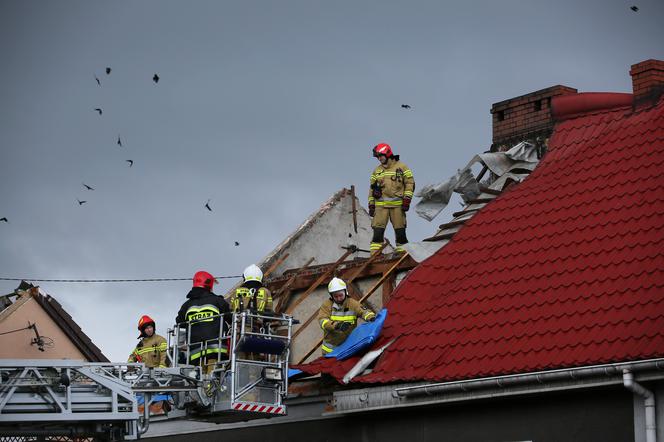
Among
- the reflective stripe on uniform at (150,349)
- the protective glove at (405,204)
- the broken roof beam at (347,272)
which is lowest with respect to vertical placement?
the reflective stripe on uniform at (150,349)

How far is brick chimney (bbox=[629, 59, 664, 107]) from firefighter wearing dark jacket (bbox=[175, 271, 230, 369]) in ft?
20.0

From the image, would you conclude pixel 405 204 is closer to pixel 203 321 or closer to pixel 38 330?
pixel 203 321

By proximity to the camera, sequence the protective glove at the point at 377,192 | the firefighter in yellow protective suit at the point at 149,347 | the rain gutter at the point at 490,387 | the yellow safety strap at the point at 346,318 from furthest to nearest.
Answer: the protective glove at the point at 377,192 < the firefighter in yellow protective suit at the point at 149,347 < the yellow safety strap at the point at 346,318 < the rain gutter at the point at 490,387

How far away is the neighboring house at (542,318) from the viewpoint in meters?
12.6

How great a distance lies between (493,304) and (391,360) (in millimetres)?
1394

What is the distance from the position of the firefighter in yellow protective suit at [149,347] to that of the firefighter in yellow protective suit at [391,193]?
149 inches

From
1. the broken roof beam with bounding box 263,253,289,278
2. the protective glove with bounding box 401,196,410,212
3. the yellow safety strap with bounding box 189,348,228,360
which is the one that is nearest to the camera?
the yellow safety strap with bounding box 189,348,228,360

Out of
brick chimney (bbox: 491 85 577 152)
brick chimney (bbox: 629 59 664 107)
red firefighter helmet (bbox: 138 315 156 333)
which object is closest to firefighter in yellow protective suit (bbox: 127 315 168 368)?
red firefighter helmet (bbox: 138 315 156 333)

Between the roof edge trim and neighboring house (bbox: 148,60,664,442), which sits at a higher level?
the roof edge trim

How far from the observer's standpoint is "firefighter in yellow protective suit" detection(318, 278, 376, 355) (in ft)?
51.3

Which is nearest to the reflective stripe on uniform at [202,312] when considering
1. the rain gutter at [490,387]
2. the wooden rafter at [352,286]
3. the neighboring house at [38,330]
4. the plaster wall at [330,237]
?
the rain gutter at [490,387]

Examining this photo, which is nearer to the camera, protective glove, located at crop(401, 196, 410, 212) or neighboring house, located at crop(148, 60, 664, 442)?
neighboring house, located at crop(148, 60, 664, 442)

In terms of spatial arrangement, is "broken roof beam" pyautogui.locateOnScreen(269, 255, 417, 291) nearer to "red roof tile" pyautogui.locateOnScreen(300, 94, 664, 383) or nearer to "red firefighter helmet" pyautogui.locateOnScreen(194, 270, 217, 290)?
"red roof tile" pyautogui.locateOnScreen(300, 94, 664, 383)

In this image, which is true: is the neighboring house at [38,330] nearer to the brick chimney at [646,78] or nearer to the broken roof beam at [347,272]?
the broken roof beam at [347,272]
